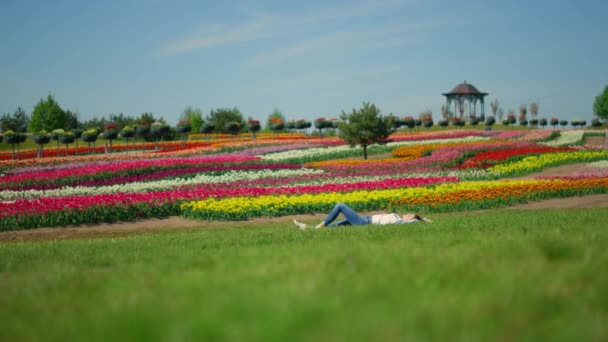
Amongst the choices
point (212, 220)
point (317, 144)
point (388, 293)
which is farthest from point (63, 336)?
point (317, 144)

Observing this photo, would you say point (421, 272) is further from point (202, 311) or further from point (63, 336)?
point (63, 336)

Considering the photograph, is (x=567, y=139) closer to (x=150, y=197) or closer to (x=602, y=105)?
(x=150, y=197)

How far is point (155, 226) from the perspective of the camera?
1456 cm

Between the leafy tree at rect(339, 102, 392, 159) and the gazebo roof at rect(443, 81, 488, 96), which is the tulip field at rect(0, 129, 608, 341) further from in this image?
the gazebo roof at rect(443, 81, 488, 96)

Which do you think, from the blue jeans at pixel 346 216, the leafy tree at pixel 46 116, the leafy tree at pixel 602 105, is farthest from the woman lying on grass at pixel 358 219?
the leafy tree at pixel 602 105

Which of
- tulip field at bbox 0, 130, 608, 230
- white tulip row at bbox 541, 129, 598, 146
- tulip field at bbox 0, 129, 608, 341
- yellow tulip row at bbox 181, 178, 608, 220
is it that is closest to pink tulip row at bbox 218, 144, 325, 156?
tulip field at bbox 0, 130, 608, 230

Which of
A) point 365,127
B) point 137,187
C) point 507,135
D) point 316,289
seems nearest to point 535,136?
point 507,135

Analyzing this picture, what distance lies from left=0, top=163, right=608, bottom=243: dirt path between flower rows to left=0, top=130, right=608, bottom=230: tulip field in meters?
0.43

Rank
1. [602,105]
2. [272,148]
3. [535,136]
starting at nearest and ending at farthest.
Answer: [272,148], [535,136], [602,105]

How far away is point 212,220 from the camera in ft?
49.7

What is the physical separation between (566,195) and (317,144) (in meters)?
27.3

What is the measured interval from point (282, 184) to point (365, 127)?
11600 millimetres

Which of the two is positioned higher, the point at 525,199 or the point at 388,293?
the point at 388,293

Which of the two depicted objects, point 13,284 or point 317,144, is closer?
point 13,284
